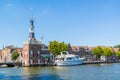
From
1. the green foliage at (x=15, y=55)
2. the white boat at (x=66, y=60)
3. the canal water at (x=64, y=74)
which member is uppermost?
the green foliage at (x=15, y=55)

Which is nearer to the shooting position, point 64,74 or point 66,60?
point 64,74

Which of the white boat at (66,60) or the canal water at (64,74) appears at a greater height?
the white boat at (66,60)

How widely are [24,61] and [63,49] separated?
1718cm

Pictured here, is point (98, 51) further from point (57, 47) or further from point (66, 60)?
point (66, 60)

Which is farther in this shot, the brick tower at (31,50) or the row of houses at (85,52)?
the row of houses at (85,52)

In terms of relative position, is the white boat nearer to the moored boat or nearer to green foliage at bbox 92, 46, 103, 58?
the moored boat

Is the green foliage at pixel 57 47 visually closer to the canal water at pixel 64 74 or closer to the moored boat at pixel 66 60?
the moored boat at pixel 66 60

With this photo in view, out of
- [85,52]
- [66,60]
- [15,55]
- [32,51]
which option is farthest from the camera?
[85,52]

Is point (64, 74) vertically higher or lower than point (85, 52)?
lower

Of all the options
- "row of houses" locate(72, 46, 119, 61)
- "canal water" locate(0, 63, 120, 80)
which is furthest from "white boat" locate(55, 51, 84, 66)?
"canal water" locate(0, 63, 120, 80)

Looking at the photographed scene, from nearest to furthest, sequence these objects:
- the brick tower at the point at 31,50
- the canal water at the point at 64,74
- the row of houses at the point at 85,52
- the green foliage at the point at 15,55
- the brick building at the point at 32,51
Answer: the canal water at the point at 64,74 → the brick building at the point at 32,51 → the brick tower at the point at 31,50 → the green foliage at the point at 15,55 → the row of houses at the point at 85,52

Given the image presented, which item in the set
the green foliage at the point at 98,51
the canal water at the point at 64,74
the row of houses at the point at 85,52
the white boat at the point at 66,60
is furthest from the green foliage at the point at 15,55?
the canal water at the point at 64,74

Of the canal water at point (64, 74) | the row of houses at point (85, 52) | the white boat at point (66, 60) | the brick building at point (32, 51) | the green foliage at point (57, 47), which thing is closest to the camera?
the canal water at point (64, 74)

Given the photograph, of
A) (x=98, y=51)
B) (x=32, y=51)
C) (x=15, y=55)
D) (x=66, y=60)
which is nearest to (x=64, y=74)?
(x=66, y=60)
